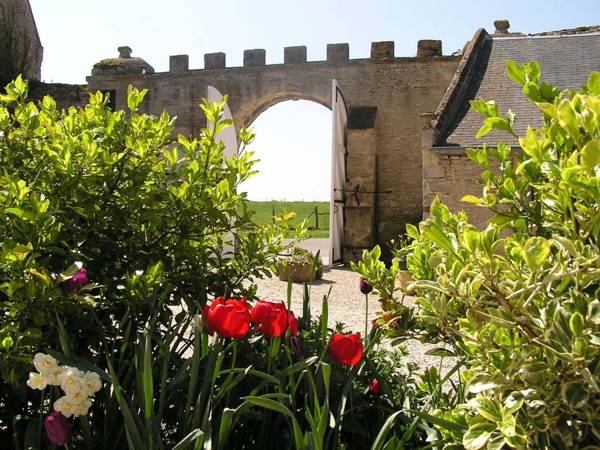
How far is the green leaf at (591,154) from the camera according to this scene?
1.12 m

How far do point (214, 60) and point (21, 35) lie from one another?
5.56 meters

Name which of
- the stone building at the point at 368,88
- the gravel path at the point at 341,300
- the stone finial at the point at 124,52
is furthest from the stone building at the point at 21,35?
the gravel path at the point at 341,300

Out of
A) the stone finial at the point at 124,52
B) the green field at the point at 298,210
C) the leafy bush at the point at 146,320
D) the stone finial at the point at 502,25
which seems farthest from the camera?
the green field at the point at 298,210

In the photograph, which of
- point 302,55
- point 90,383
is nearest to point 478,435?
point 90,383

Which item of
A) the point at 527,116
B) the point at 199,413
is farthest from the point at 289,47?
the point at 199,413

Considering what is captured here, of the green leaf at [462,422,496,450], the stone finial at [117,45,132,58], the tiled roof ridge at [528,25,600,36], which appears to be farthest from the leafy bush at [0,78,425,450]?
the stone finial at [117,45,132,58]

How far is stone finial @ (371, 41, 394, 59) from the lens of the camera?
1553 cm

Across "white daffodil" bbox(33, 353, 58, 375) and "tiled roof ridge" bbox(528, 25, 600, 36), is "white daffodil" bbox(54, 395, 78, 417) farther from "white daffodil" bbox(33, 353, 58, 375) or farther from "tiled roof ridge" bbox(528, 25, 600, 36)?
"tiled roof ridge" bbox(528, 25, 600, 36)

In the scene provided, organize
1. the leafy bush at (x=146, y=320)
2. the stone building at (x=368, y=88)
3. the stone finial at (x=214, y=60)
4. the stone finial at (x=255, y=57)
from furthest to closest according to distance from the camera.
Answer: the stone finial at (x=214, y=60) < the stone finial at (x=255, y=57) < the stone building at (x=368, y=88) < the leafy bush at (x=146, y=320)

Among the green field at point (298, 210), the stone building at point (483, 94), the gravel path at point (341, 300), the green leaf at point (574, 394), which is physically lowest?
the gravel path at point (341, 300)

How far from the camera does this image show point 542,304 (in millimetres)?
1301

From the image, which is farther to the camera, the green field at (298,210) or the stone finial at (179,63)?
the green field at (298,210)

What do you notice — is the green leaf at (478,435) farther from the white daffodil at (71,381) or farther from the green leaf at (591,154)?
the white daffodil at (71,381)

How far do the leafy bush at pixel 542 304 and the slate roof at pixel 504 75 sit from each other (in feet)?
25.7
